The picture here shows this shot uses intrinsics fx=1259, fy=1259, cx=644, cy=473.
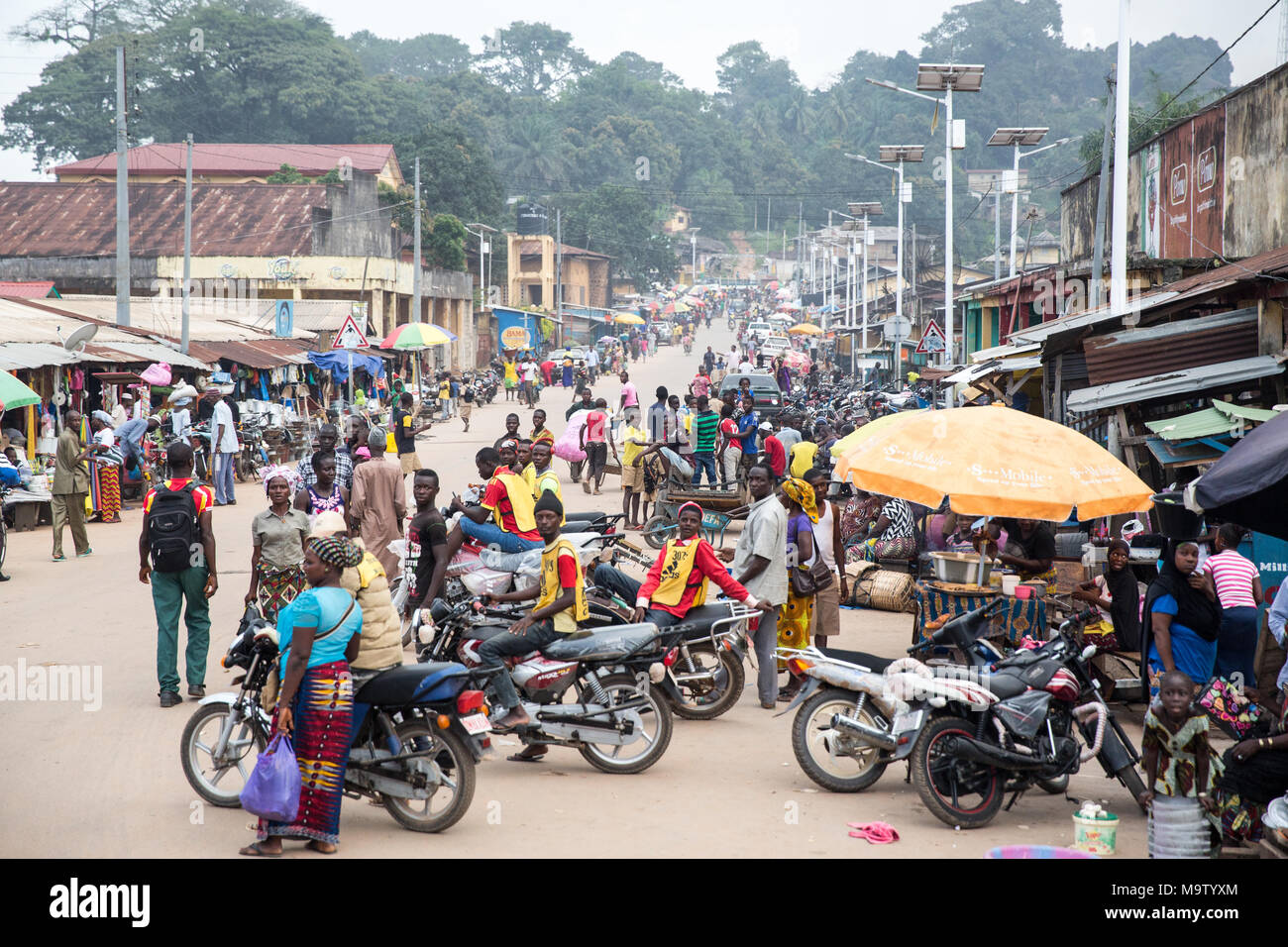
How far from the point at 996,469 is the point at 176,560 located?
535cm

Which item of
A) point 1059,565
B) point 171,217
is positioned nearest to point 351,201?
point 171,217

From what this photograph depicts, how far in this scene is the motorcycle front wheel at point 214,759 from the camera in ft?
21.3

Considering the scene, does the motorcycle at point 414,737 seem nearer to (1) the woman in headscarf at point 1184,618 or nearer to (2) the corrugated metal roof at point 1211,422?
(1) the woman in headscarf at point 1184,618

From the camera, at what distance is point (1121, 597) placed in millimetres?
8531

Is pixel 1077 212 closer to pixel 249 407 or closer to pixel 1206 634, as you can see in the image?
pixel 249 407

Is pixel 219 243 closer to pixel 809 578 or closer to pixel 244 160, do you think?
pixel 244 160

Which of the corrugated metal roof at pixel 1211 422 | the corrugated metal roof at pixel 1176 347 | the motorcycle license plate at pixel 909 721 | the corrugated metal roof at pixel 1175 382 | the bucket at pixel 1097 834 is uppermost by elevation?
the corrugated metal roof at pixel 1176 347

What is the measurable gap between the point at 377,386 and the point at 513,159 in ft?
228

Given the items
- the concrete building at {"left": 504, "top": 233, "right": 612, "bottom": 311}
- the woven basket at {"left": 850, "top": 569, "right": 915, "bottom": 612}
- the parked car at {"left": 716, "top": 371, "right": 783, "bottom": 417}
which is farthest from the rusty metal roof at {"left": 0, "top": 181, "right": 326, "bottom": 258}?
the woven basket at {"left": 850, "top": 569, "right": 915, "bottom": 612}

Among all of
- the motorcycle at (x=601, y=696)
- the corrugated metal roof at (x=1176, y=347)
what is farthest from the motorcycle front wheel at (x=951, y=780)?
the corrugated metal roof at (x=1176, y=347)

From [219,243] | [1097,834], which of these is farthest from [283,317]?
[1097,834]

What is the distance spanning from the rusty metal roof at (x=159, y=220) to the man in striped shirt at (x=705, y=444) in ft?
94.6

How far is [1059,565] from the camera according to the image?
1017cm

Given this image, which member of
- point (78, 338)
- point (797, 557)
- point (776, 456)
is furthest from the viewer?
point (78, 338)
